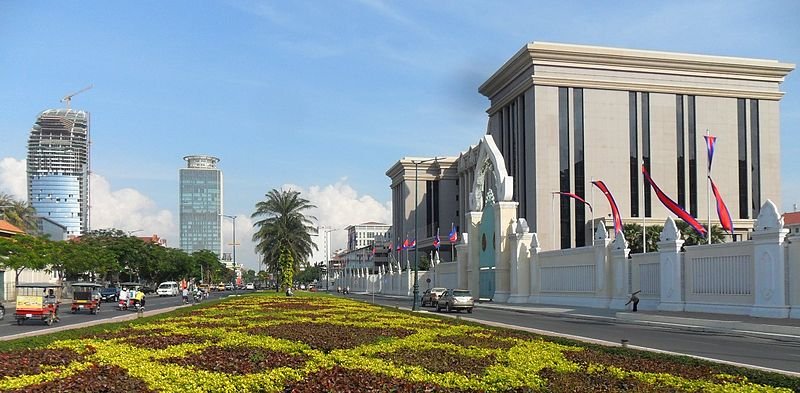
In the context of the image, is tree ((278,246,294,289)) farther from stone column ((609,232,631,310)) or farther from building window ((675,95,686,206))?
building window ((675,95,686,206))

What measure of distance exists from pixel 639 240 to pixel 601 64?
1010 inches

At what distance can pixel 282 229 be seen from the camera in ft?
253

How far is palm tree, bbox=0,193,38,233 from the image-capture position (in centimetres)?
9931

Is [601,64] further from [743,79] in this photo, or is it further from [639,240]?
[639,240]

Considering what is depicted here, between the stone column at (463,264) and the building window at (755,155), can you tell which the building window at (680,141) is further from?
the stone column at (463,264)

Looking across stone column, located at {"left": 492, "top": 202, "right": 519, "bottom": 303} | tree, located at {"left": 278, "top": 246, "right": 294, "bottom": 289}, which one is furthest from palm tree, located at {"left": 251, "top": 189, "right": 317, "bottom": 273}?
stone column, located at {"left": 492, "top": 202, "right": 519, "bottom": 303}

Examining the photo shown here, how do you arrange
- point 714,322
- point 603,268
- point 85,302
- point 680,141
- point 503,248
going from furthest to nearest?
1. point 680,141
2. point 503,248
3. point 85,302
4. point 603,268
5. point 714,322

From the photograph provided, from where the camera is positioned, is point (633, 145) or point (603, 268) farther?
point (633, 145)

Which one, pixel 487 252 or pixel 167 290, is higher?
pixel 487 252

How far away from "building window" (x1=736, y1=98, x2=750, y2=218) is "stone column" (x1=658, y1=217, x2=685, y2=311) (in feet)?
202

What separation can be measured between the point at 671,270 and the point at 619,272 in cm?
616

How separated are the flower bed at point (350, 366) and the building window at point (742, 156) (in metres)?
82.5

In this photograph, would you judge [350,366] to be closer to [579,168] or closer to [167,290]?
[579,168]

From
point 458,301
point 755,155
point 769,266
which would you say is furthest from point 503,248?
point 755,155
